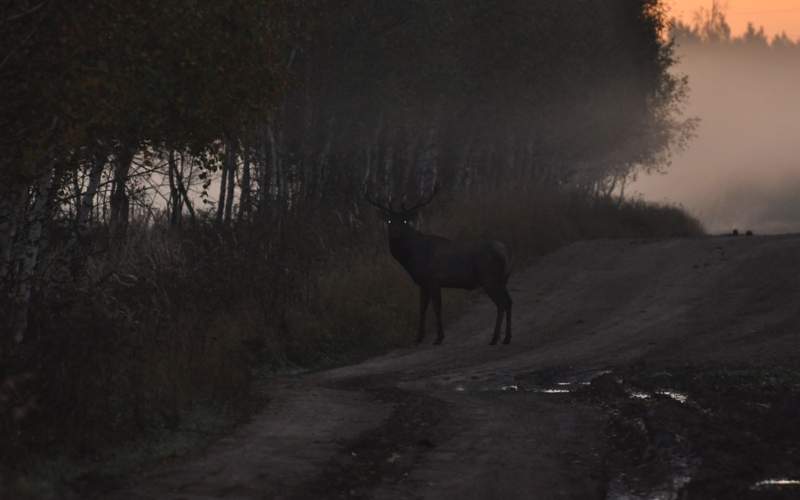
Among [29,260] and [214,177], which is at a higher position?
[214,177]

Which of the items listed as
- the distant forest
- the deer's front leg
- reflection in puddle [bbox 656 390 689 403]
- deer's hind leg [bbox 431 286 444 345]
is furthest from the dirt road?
the distant forest

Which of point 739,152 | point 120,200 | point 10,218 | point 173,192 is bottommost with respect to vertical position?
point 10,218

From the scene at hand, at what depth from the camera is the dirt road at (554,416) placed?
10.2 meters

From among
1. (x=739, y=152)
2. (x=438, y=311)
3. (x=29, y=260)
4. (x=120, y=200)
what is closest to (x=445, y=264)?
(x=438, y=311)

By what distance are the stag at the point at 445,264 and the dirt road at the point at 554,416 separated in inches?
35.9

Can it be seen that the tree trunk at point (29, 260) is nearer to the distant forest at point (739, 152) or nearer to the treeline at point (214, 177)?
the treeline at point (214, 177)

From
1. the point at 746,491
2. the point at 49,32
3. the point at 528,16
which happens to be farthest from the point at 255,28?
the point at 528,16

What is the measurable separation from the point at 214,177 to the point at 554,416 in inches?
623

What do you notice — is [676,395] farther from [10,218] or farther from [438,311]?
[438,311]

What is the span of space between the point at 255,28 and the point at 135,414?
739cm

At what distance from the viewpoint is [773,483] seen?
996cm

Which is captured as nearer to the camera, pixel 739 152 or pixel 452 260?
pixel 452 260

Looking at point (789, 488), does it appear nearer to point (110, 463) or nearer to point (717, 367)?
point (110, 463)

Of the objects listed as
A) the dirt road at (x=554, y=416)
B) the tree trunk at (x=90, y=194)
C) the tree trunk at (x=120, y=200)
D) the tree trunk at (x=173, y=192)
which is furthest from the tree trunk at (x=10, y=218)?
the tree trunk at (x=173, y=192)
